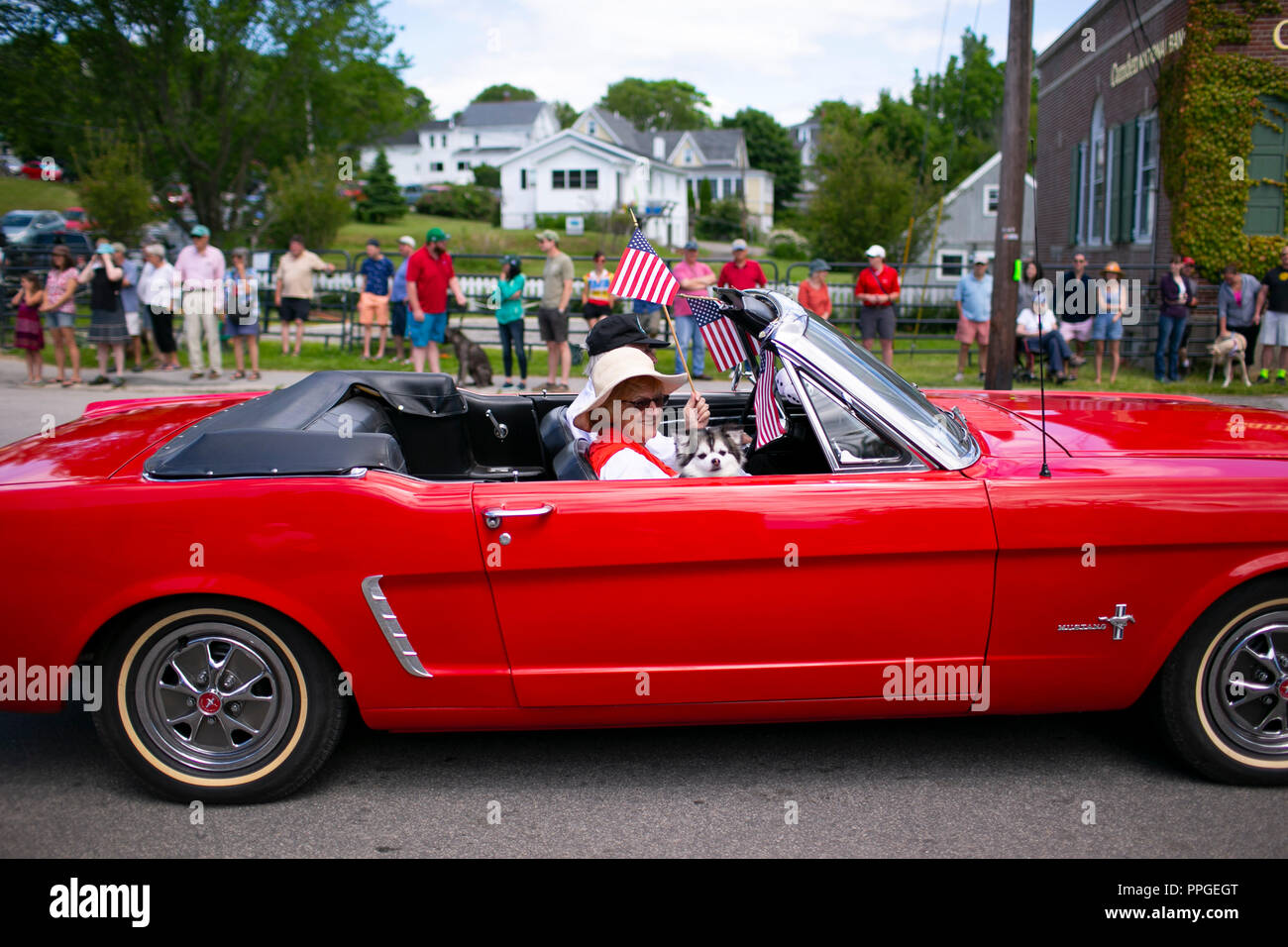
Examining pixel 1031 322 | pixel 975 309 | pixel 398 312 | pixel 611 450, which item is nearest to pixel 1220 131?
pixel 1031 322

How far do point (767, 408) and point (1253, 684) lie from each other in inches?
71.9

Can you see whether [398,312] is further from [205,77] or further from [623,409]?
[205,77]

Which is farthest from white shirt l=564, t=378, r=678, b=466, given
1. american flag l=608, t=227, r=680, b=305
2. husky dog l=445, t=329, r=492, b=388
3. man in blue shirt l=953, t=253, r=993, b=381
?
man in blue shirt l=953, t=253, r=993, b=381

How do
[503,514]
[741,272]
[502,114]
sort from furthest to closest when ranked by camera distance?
1. [502,114]
2. [741,272]
3. [503,514]

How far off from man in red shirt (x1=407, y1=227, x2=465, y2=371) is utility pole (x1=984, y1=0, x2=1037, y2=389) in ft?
21.0

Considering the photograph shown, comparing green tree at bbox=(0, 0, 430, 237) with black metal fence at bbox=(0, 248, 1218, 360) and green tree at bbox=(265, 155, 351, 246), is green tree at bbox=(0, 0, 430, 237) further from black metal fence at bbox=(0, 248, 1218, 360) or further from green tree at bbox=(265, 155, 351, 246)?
black metal fence at bbox=(0, 248, 1218, 360)


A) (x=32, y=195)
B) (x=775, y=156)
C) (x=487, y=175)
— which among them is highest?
(x=775, y=156)

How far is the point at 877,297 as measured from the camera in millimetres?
14148

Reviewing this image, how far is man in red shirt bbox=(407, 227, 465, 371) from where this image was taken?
12586 mm
